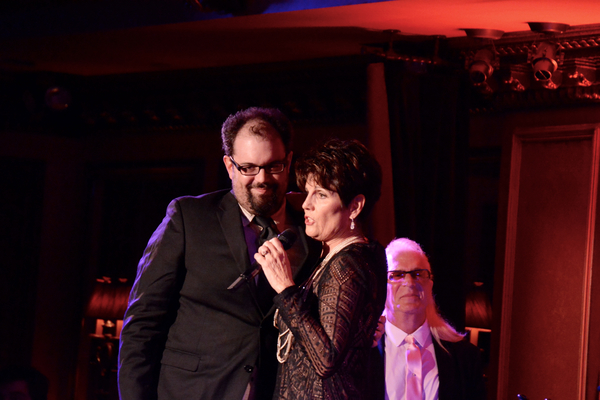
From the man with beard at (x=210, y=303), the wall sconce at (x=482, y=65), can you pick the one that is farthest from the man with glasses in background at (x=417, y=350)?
the wall sconce at (x=482, y=65)

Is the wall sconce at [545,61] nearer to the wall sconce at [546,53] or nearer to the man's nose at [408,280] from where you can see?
the wall sconce at [546,53]

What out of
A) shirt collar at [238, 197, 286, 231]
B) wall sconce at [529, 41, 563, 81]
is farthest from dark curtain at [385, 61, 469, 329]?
shirt collar at [238, 197, 286, 231]

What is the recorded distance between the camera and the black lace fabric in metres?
1.82

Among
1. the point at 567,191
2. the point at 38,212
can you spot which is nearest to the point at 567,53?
the point at 567,191

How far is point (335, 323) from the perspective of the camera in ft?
6.00

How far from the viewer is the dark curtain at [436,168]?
3518 mm

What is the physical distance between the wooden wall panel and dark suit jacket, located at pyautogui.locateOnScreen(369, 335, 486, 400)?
1.10 meters

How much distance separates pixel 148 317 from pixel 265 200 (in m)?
0.53

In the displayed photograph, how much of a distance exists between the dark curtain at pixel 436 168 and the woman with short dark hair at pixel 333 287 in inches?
60.0

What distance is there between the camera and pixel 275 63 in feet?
15.0

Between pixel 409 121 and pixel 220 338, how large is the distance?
1.73 meters

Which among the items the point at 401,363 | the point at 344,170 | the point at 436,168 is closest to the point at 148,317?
the point at 344,170

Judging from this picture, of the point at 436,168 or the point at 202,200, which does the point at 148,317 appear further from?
the point at 436,168

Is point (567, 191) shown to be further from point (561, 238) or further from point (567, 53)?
point (567, 53)
